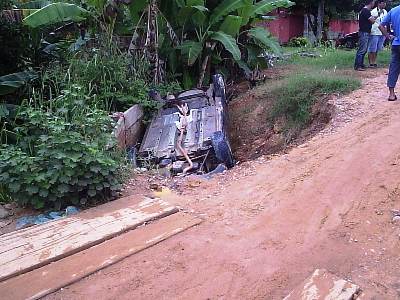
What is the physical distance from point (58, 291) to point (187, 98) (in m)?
5.55

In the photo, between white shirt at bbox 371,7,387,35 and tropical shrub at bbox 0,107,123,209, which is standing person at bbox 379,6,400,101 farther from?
tropical shrub at bbox 0,107,123,209

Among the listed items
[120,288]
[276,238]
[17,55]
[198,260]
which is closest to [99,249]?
[120,288]

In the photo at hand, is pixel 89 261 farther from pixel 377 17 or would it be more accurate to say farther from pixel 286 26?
pixel 286 26

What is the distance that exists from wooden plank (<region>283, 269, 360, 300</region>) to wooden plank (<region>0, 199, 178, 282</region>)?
1.40 m

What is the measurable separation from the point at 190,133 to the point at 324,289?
13.9 feet

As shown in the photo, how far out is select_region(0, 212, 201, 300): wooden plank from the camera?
266 cm

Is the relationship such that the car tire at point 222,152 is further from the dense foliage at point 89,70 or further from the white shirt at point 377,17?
the white shirt at point 377,17

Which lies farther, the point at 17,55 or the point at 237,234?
the point at 17,55

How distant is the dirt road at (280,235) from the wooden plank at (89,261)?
7 cm

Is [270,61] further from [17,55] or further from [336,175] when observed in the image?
[336,175]

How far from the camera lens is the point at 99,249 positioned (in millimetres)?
3113

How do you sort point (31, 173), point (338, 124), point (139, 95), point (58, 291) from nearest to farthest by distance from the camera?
1. point (58, 291)
2. point (31, 173)
3. point (338, 124)
4. point (139, 95)

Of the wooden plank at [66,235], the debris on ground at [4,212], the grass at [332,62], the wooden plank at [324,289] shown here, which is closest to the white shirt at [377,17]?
the grass at [332,62]

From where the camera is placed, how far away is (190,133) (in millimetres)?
6625
